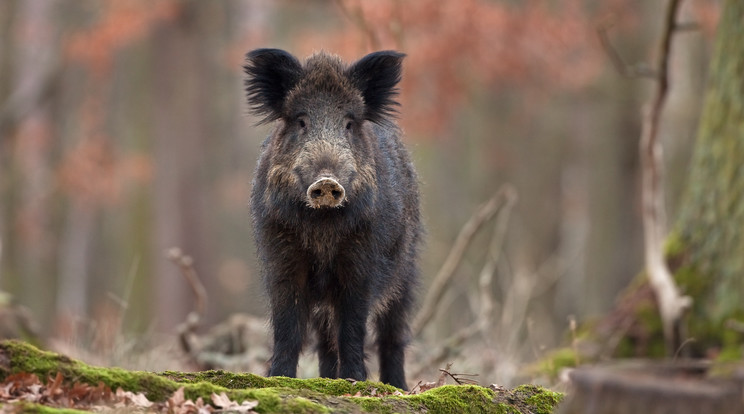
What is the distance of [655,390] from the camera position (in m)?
3.78

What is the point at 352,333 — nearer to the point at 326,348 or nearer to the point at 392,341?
the point at 326,348

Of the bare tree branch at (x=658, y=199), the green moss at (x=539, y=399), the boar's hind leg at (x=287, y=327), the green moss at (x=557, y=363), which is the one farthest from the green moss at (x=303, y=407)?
the bare tree branch at (x=658, y=199)

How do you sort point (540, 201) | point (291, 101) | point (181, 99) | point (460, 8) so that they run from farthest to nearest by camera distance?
point (540, 201) → point (181, 99) → point (460, 8) → point (291, 101)

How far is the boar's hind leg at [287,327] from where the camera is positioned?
6.76 metres

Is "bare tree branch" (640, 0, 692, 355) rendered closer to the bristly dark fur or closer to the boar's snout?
the bristly dark fur

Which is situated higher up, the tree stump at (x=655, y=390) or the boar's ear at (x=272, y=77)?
the boar's ear at (x=272, y=77)

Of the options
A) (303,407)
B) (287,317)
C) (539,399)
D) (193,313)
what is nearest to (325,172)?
(287,317)

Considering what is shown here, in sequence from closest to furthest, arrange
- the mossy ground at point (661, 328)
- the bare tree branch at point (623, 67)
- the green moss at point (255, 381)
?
1. the green moss at point (255, 381)
2. the mossy ground at point (661, 328)
3. the bare tree branch at point (623, 67)

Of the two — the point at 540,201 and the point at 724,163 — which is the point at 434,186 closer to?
the point at 540,201

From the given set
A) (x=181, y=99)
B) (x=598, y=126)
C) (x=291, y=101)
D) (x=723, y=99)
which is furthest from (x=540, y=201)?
A: (x=291, y=101)

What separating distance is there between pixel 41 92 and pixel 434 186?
35.1ft

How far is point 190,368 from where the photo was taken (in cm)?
984

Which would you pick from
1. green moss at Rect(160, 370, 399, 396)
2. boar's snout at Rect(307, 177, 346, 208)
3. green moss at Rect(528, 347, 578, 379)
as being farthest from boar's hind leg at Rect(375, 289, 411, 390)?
green moss at Rect(160, 370, 399, 396)

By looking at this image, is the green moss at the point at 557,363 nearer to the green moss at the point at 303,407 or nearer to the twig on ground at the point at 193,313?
the twig on ground at the point at 193,313
